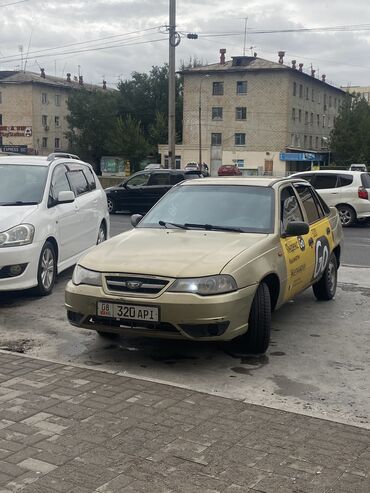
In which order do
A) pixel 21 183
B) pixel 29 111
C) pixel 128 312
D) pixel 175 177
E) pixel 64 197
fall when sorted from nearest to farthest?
pixel 128 312 < pixel 64 197 < pixel 21 183 < pixel 175 177 < pixel 29 111

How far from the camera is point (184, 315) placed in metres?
4.94

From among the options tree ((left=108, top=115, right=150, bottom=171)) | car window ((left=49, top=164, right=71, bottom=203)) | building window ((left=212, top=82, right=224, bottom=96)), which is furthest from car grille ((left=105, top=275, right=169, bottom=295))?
building window ((left=212, top=82, right=224, bottom=96))

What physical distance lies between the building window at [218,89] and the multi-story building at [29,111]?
21171 millimetres

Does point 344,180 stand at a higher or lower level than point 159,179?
higher

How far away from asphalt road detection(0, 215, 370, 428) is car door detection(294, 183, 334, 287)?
53 centimetres

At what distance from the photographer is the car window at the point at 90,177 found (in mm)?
10045

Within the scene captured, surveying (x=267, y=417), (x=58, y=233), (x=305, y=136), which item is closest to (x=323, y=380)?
(x=267, y=417)

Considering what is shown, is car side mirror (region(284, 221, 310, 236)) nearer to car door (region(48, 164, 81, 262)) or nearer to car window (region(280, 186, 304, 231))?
car window (region(280, 186, 304, 231))

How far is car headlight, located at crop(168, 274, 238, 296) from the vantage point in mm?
4988

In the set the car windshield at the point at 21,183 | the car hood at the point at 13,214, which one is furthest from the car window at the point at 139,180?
the car hood at the point at 13,214

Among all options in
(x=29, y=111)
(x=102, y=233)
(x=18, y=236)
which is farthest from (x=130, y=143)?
(x=18, y=236)

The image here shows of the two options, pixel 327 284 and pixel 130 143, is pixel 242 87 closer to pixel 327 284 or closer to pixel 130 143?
pixel 130 143

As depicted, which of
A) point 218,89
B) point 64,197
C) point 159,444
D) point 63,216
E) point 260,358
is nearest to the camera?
point 159,444

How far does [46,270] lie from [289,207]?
3108 millimetres
